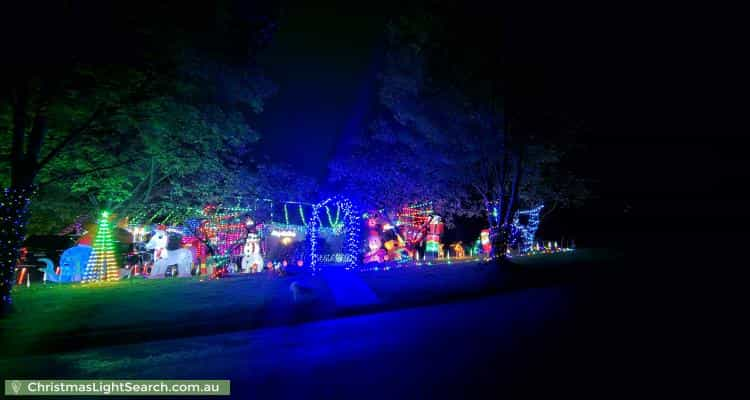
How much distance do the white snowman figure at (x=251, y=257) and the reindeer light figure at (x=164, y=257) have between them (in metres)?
2.52

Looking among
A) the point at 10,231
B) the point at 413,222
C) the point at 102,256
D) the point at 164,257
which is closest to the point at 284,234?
the point at 164,257

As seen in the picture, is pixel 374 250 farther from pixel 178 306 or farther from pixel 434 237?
pixel 178 306

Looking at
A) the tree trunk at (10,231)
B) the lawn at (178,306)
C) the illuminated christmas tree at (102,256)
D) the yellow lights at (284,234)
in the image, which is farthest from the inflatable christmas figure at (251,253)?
the tree trunk at (10,231)

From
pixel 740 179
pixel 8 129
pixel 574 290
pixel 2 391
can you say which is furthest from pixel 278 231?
pixel 740 179

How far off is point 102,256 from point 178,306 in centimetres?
788

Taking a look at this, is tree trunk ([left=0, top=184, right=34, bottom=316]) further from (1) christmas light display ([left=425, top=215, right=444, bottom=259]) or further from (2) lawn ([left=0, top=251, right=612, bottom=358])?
(1) christmas light display ([left=425, top=215, right=444, bottom=259])

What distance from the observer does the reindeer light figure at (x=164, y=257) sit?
53.2 ft

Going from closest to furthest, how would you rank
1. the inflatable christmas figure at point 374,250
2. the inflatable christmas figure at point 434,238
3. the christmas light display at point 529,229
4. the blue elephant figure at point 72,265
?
the blue elephant figure at point 72,265 < the inflatable christmas figure at point 374,250 < the inflatable christmas figure at point 434,238 < the christmas light display at point 529,229

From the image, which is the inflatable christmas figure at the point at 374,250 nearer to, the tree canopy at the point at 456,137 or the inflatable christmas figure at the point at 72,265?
the tree canopy at the point at 456,137

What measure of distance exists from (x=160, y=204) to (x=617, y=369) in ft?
48.5

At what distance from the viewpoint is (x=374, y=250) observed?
76.4 ft

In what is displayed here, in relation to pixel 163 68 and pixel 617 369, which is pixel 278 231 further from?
pixel 617 369

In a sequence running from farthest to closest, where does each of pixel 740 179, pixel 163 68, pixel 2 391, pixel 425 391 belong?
pixel 740 179, pixel 163 68, pixel 2 391, pixel 425 391

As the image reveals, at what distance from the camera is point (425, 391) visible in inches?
168
